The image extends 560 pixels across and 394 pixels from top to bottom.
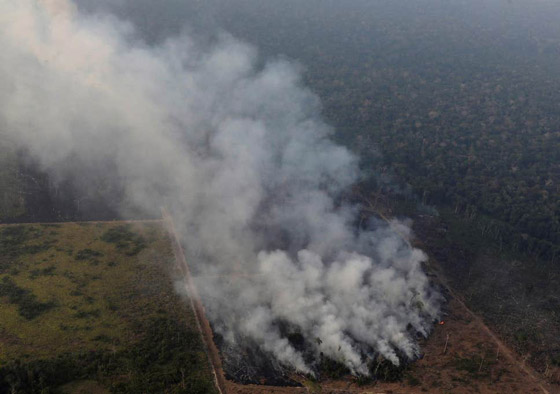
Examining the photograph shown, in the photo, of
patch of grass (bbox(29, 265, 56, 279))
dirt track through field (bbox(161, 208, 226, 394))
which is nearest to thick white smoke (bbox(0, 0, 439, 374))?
dirt track through field (bbox(161, 208, 226, 394))

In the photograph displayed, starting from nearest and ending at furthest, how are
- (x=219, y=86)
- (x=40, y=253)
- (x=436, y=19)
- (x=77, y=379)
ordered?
(x=77, y=379) → (x=40, y=253) → (x=219, y=86) → (x=436, y=19)

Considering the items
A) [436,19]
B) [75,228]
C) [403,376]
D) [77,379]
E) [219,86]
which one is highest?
[436,19]

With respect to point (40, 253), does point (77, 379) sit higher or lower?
lower

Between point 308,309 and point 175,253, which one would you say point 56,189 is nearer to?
point 175,253

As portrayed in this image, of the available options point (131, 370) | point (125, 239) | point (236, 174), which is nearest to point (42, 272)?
point (125, 239)

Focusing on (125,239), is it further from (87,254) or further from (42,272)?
(42,272)

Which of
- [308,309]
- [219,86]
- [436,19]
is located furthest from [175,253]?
[436,19]
